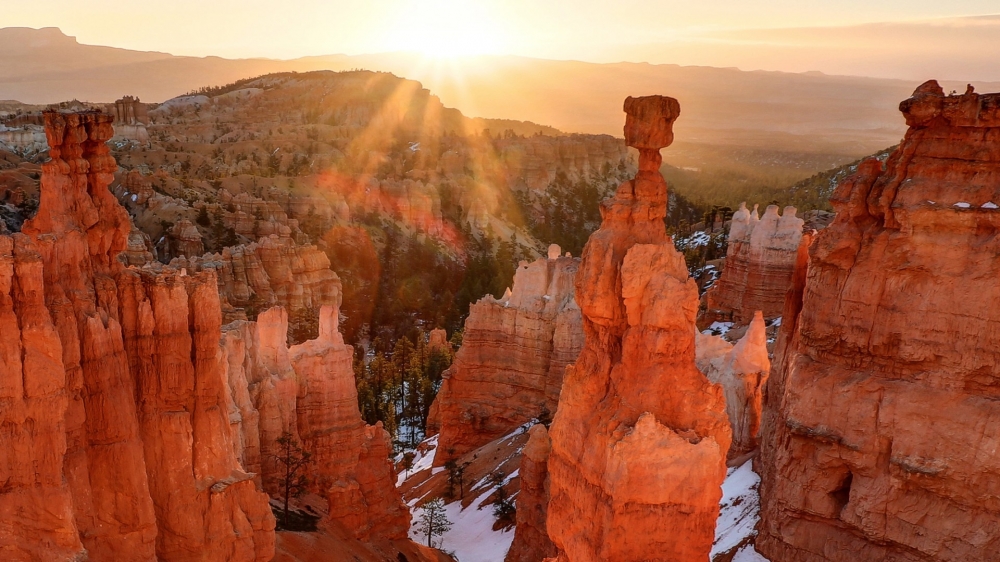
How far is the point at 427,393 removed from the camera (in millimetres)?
49312

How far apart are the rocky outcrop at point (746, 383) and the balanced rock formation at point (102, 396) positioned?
13433 millimetres

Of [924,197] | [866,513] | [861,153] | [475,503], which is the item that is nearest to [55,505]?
[866,513]

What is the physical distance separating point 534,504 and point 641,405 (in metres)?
11.2

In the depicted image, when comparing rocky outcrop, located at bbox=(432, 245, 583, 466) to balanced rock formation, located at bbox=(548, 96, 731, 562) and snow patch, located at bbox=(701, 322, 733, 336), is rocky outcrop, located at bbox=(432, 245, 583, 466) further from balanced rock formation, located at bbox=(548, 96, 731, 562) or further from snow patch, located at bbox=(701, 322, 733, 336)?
balanced rock formation, located at bbox=(548, 96, 731, 562)

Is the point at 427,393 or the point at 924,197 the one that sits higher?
the point at 924,197

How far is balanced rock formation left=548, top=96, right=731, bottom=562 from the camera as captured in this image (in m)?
12.7

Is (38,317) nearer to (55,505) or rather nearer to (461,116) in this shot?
(55,505)

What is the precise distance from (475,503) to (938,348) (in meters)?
20.4

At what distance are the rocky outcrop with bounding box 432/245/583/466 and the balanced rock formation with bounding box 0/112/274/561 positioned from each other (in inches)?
936

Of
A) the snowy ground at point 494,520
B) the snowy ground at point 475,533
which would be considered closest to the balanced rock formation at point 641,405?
the snowy ground at point 494,520

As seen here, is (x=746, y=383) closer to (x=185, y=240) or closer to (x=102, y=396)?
(x=102, y=396)

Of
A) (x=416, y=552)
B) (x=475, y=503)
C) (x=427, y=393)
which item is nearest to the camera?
(x=416, y=552)

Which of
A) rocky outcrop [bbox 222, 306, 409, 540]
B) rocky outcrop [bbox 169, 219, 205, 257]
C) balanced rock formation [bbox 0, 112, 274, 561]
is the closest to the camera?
balanced rock formation [bbox 0, 112, 274, 561]

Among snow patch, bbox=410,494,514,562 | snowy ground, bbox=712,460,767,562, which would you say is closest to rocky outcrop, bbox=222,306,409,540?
snow patch, bbox=410,494,514,562
